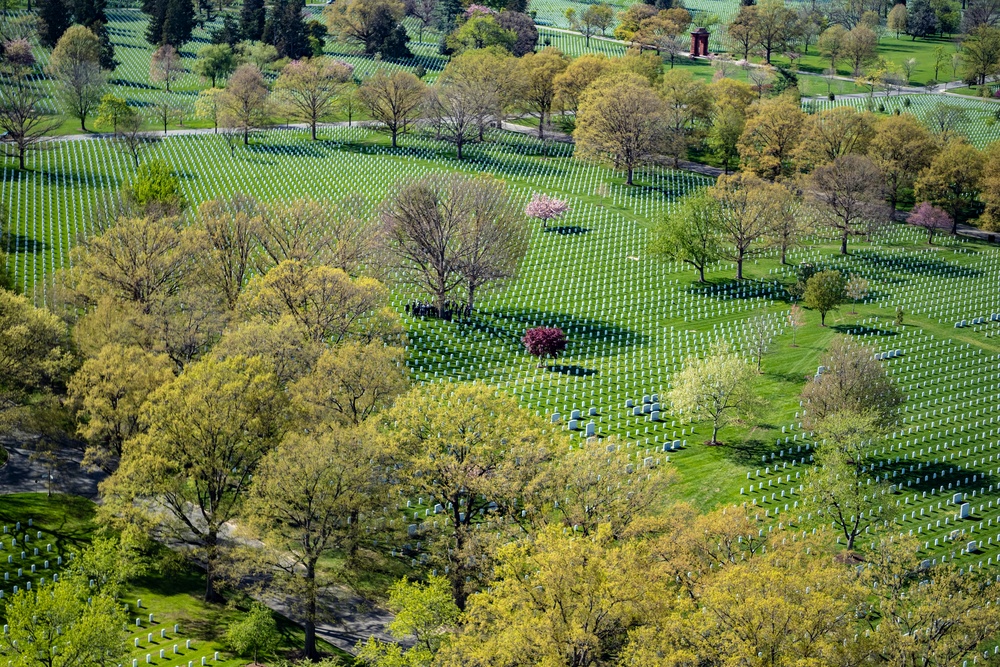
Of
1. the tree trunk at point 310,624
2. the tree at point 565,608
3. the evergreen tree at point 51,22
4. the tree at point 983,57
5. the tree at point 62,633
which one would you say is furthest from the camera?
the tree at point 983,57

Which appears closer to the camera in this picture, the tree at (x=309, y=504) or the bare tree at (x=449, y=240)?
the tree at (x=309, y=504)

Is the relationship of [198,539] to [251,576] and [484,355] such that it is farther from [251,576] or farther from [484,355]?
[484,355]

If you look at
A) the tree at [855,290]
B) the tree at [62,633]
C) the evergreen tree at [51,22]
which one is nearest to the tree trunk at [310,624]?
the tree at [62,633]

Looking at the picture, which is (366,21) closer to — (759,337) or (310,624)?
(759,337)

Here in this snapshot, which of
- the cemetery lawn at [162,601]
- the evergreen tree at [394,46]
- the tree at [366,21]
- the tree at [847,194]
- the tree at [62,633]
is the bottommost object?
the cemetery lawn at [162,601]

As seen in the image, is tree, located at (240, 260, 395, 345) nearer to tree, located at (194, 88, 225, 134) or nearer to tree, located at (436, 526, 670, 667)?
tree, located at (436, 526, 670, 667)

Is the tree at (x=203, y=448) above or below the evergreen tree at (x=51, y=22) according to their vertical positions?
below

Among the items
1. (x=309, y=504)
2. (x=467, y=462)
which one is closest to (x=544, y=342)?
(x=467, y=462)

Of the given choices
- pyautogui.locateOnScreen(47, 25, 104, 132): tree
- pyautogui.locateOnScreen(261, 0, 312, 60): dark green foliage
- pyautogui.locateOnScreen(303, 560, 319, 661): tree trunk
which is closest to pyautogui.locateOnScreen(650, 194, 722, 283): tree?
pyautogui.locateOnScreen(303, 560, 319, 661): tree trunk

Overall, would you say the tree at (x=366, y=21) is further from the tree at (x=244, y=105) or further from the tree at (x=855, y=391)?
the tree at (x=855, y=391)
